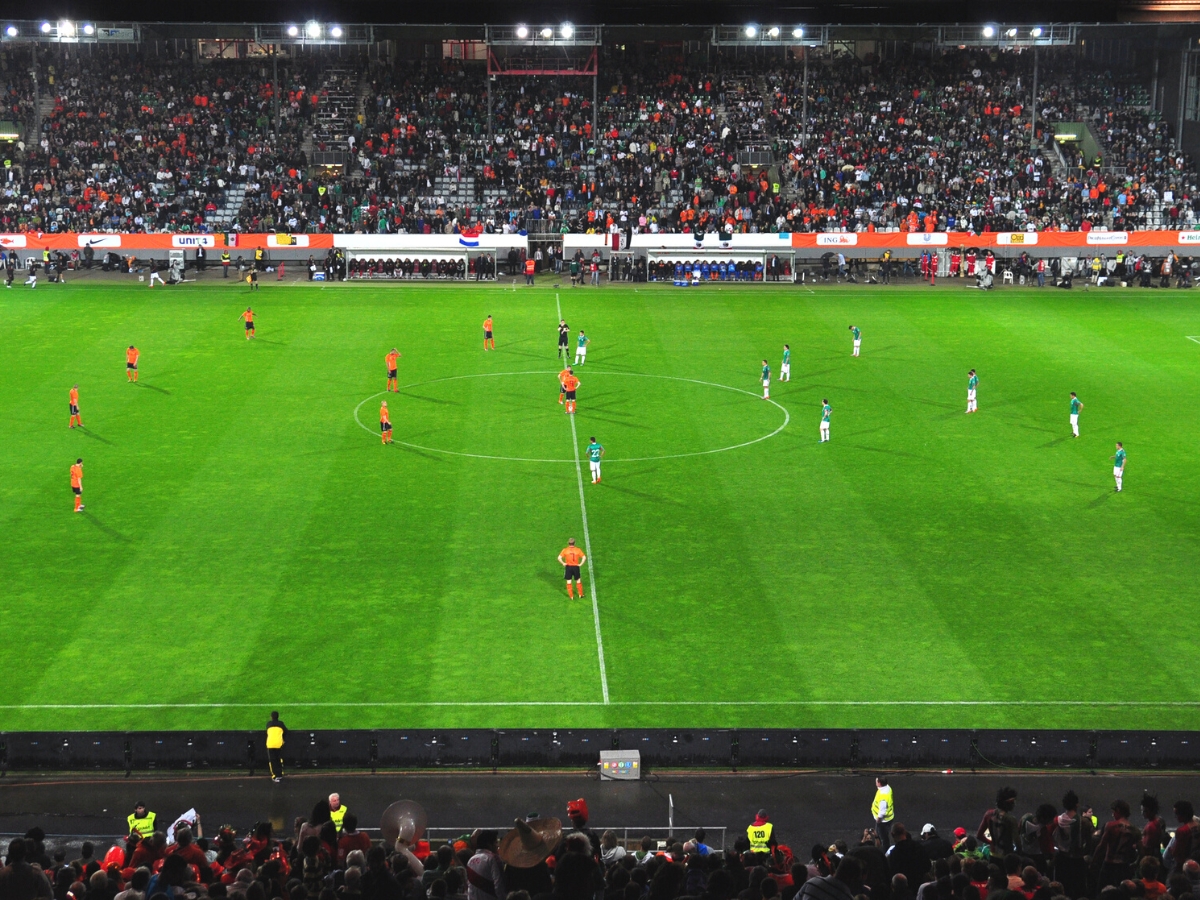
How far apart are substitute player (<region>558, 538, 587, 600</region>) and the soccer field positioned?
384mm

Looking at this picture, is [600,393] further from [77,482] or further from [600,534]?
[77,482]

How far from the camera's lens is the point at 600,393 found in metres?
48.8

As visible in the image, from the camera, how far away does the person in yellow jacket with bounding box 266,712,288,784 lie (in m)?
23.0

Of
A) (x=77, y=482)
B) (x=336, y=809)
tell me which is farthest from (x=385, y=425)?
(x=336, y=809)

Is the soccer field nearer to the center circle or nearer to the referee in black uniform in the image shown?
the center circle

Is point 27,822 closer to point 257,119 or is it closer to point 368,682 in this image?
point 368,682

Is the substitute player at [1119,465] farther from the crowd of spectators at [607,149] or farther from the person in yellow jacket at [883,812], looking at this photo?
the crowd of spectators at [607,149]

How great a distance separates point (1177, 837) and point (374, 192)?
234 ft

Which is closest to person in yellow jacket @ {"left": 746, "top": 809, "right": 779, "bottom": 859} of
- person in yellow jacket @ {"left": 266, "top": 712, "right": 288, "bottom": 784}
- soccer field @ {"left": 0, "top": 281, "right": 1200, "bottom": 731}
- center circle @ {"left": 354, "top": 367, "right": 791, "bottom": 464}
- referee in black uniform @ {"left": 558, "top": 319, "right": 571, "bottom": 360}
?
soccer field @ {"left": 0, "top": 281, "right": 1200, "bottom": 731}

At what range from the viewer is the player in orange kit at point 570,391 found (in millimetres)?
44969

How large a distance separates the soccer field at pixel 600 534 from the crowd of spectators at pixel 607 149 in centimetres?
2327

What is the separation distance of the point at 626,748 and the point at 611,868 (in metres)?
9.73

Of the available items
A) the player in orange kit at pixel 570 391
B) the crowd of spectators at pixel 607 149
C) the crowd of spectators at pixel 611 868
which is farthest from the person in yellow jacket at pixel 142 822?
the crowd of spectators at pixel 607 149

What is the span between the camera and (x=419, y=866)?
1411cm
